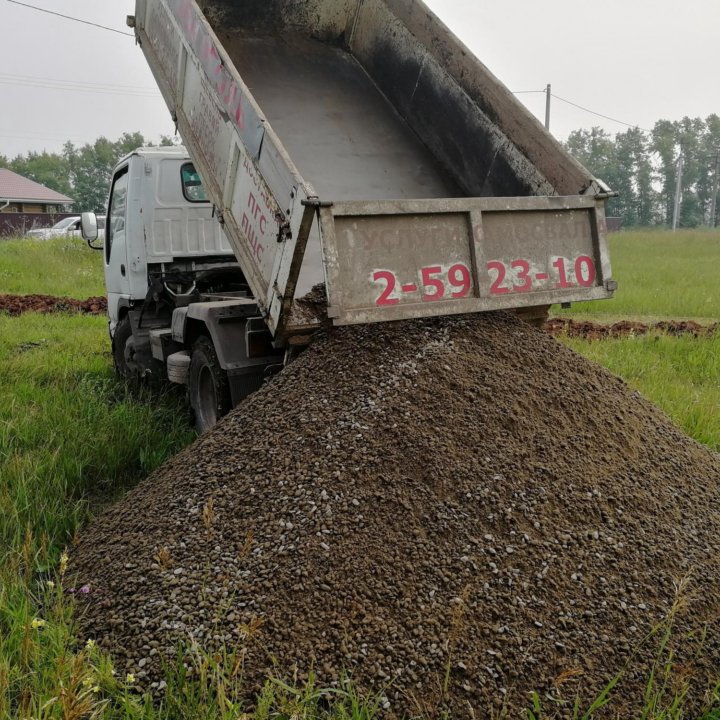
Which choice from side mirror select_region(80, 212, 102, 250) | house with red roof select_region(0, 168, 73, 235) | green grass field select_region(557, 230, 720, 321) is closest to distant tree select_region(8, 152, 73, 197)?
house with red roof select_region(0, 168, 73, 235)

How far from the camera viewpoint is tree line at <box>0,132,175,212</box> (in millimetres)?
90375

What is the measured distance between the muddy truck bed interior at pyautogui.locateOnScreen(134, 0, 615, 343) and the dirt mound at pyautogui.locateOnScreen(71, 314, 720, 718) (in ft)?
1.12

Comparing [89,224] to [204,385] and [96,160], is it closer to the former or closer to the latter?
[204,385]

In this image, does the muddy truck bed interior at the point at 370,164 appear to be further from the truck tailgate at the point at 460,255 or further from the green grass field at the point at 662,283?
the green grass field at the point at 662,283

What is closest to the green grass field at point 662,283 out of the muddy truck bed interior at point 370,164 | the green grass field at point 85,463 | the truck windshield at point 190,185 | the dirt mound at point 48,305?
the green grass field at point 85,463

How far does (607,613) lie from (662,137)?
92.7 meters

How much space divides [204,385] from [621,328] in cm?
614

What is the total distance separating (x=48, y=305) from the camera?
38.9ft

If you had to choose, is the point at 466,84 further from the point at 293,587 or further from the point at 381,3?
the point at 293,587

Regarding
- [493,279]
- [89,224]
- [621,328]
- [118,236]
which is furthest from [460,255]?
[621,328]

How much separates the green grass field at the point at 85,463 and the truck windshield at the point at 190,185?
1689 mm

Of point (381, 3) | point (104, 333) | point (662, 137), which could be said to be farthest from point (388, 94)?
point (662, 137)

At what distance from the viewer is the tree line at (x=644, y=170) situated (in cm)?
7981

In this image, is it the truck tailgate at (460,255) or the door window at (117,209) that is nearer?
the truck tailgate at (460,255)
